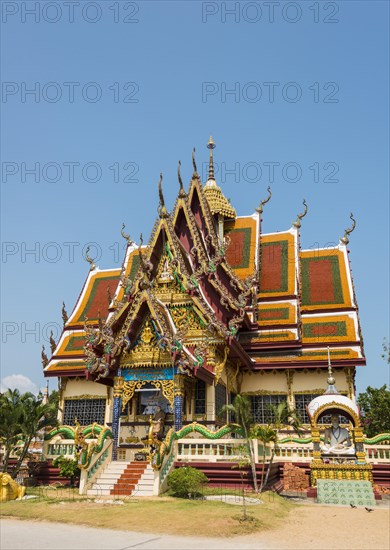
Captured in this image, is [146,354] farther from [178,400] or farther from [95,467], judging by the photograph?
[95,467]

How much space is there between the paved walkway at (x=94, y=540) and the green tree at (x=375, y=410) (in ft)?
80.6

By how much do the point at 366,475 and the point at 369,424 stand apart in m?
19.0

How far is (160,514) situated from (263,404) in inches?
472

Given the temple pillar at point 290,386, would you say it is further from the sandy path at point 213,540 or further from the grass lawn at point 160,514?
the sandy path at point 213,540

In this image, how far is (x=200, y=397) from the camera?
1812cm

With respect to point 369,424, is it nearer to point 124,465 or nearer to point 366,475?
point 366,475

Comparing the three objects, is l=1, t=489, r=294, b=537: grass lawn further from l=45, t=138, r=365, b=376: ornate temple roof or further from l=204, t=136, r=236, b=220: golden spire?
l=204, t=136, r=236, b=220: golden spire

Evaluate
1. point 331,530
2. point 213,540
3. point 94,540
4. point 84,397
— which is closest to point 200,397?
point 84,397

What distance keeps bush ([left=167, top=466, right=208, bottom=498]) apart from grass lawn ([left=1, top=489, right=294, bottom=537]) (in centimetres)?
33

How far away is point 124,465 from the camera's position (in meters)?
14.7

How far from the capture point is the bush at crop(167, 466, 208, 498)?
1239 centimetres

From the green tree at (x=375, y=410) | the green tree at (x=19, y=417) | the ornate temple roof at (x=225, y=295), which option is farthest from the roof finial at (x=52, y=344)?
the green tree at (x=375, y=410)

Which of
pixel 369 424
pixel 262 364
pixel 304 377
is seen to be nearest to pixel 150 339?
pixel 262 364

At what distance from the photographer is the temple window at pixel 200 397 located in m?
17.9
